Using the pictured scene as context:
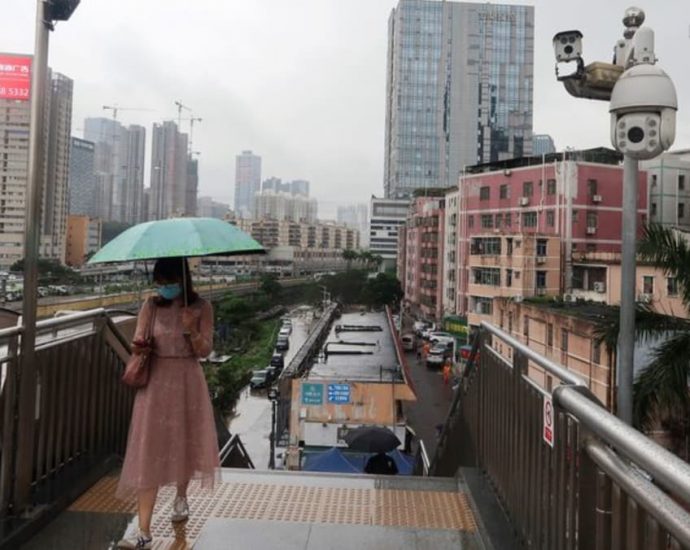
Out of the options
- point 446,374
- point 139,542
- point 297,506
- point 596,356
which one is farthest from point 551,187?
point 139,542

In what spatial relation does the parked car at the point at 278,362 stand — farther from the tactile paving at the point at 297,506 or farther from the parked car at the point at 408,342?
the tactile paving at the point at 297,506

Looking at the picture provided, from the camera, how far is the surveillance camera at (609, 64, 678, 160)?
351 cm

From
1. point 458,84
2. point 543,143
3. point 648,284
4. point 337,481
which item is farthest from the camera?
point 543,143

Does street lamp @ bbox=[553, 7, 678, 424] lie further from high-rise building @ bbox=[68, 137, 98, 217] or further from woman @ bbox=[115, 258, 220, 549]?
high-rise building @ bbox=[68, 137, 98, 217]

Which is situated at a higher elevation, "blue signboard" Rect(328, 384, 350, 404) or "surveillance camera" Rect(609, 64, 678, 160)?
"surveillance camera" Rect(609, 64, 678, 160)

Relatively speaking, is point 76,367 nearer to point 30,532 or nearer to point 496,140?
point 30,532

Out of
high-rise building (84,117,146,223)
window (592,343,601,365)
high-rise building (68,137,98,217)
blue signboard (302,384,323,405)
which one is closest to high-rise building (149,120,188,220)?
high-rise building (84,117,146,223)

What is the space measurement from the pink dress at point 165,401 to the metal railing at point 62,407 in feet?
1.68

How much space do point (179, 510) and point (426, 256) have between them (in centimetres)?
4200

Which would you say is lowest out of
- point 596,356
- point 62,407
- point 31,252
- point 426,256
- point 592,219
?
point 596,356

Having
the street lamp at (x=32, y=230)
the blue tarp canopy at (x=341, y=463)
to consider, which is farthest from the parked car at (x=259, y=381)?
the street lamp at (x=32, y=230)

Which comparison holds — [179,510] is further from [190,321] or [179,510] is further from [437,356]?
[437,356]

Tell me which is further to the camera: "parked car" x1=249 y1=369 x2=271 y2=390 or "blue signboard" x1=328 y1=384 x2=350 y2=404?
"parked car" x1=249 y1=369 x2=271 y2=390

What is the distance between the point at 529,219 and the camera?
29.8 m
